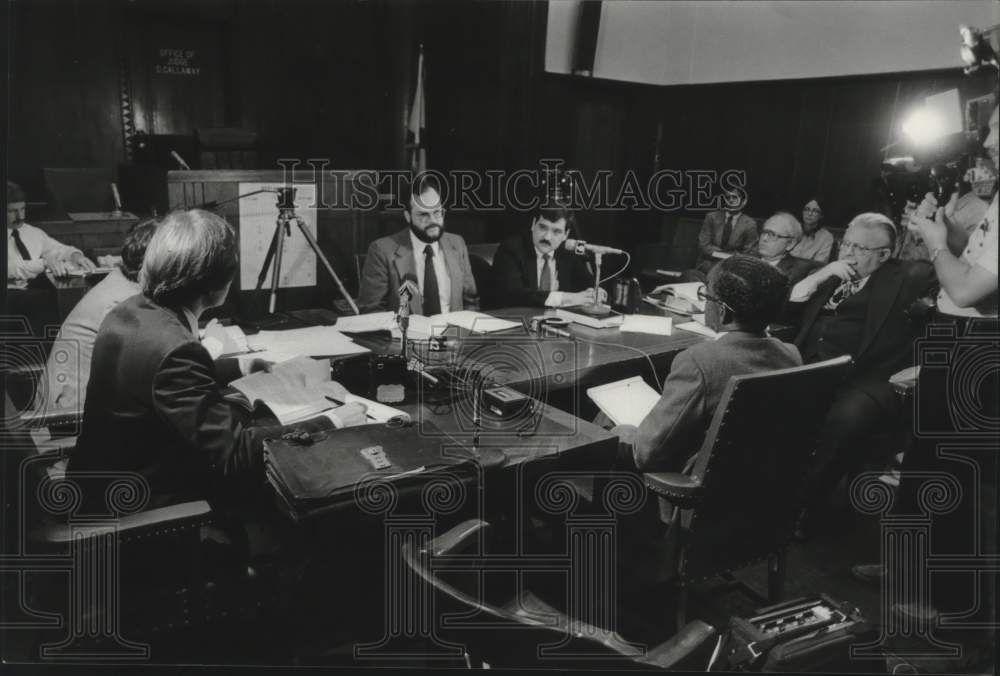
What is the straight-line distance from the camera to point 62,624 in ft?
6.10

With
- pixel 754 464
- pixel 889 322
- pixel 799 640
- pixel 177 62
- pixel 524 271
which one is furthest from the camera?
pixel 177 62

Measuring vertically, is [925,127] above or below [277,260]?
above

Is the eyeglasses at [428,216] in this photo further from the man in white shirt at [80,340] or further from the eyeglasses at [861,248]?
the eyeglasses at [861,248]

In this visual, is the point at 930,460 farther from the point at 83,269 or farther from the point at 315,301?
the point at 83,269

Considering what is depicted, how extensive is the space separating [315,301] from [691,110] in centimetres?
570

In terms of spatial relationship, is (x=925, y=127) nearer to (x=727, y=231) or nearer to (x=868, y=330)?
(x=868, y=330)

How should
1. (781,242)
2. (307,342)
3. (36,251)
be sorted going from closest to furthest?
(307,342) < (781,242) < (36,251)

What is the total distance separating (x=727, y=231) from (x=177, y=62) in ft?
19.2

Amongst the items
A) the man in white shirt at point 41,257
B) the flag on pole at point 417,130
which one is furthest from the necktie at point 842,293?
the flag on pole at point 417,130

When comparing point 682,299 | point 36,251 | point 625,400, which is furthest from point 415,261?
point 36,251

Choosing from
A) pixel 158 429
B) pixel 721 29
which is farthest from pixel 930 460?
pixel 721 29

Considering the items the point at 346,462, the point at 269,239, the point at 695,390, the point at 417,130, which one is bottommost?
the point at 346,462

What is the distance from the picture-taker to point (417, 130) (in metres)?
7.21

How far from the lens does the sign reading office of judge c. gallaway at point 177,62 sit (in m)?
7.06
